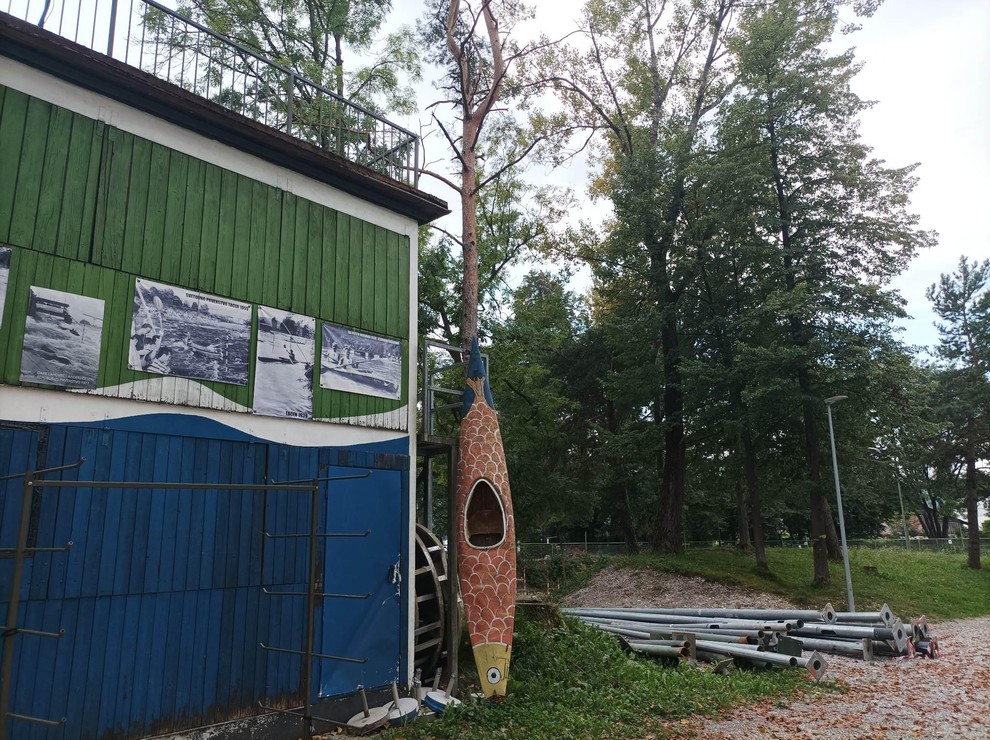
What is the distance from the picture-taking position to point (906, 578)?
2559 cm

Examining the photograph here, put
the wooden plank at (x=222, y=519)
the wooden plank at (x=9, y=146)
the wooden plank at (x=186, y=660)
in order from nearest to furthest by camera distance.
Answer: the wooden plank at (x=9, y=146) < the wooden plank at (x=186, y=660) < the wooden plank at (x=222, y=519)

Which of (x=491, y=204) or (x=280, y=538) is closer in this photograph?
(x=280, y=538)

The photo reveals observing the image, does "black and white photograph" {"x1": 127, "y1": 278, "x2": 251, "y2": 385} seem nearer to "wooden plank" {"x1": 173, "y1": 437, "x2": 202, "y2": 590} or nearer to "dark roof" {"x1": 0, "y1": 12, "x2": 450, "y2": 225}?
"wooden plank" {"x1": 173, "y1": 437, "x2": 202, "y2": 590}

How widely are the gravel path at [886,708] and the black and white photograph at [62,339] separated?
8029mm

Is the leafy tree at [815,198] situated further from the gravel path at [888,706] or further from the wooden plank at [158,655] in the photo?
the wooden plank at [158,655]

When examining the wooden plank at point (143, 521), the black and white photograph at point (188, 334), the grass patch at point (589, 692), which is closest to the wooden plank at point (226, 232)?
the black and white photograph at point (188, 334)

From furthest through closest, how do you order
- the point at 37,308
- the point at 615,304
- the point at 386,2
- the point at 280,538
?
the point at 615,304
the point at 386,2
the point at 280,538
the point at 37,308

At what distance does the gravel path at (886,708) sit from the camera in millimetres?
8688

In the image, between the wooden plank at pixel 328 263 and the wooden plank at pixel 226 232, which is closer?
the wooden plank at pixel 226 232

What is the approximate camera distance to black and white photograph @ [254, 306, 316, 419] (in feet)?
27.0

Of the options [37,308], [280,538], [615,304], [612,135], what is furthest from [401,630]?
[612,135]

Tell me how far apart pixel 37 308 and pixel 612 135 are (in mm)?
28942

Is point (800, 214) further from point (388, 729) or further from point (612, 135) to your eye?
point (388, 729)

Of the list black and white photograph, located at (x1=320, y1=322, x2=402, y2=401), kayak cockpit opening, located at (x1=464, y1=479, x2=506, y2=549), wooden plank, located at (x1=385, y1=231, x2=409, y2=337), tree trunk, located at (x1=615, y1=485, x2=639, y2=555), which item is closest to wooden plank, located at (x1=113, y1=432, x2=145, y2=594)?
black and white photograph, located at (x1=320, y1=322, x2=402, y2=401)
